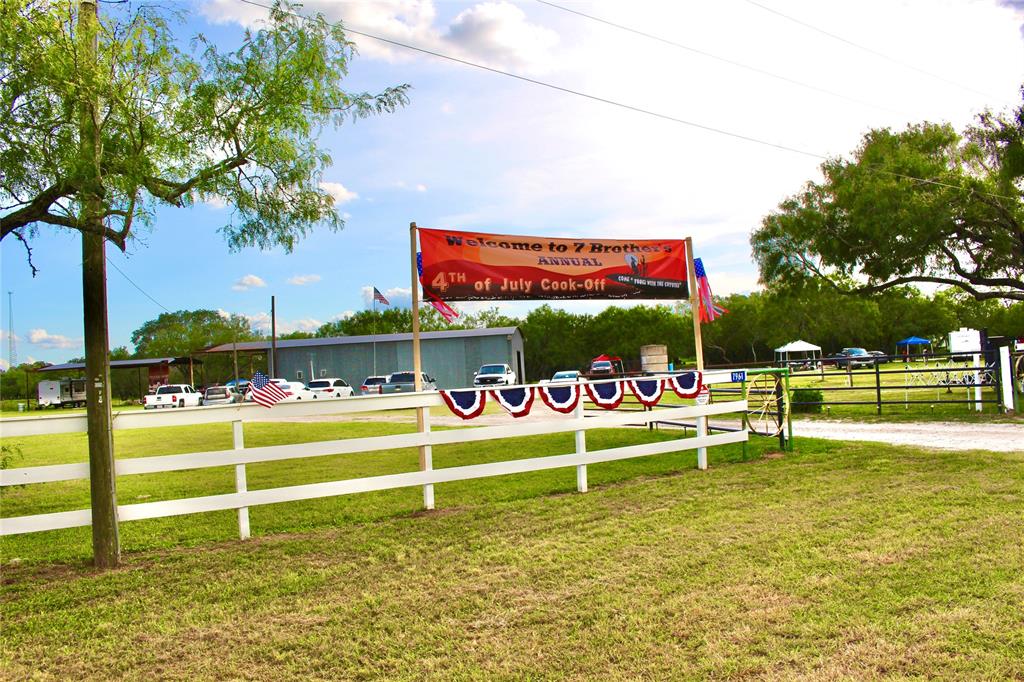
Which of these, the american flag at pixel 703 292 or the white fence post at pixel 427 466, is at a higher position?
the american flag at pixel 703 292

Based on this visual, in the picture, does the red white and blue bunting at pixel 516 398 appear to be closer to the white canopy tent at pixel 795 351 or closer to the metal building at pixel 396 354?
the white canopy tent at pixel 795 351

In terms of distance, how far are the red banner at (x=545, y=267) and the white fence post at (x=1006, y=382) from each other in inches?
334

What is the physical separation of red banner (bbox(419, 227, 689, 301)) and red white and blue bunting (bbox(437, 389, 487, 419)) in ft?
3.65

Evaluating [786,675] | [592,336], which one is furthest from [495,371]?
[786,675]

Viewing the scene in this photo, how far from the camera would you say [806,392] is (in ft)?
55.0

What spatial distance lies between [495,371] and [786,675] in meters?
33.5

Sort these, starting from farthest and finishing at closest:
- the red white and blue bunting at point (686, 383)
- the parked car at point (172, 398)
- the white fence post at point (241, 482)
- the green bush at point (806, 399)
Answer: the parked car at point (172, 398), the green bush at point (806, 399), the red white and blue bunting at point (686, 383), the white fence post at point (241, 482)

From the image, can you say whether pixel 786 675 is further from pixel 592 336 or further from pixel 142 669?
pixel 592 336

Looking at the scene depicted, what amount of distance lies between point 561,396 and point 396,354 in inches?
1492

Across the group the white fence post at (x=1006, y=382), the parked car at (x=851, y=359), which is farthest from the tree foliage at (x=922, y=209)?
the white fence post at (x=1006, y=382)

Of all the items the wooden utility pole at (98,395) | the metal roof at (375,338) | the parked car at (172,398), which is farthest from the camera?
the metal roof at (375,338)

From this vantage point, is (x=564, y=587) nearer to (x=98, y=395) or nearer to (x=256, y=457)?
(x=256, y=457)

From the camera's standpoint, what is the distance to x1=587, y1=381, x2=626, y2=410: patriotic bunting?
7910 mm

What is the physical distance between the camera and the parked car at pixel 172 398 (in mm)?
35531
